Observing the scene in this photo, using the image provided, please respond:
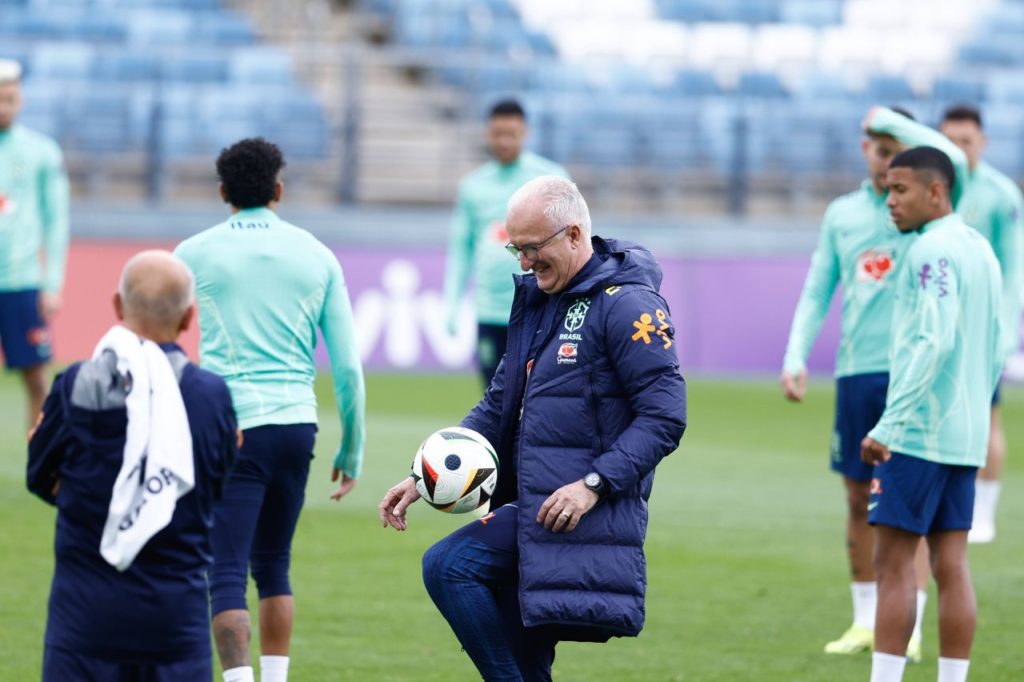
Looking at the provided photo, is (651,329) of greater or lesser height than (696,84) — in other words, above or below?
above

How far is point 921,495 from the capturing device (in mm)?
6266

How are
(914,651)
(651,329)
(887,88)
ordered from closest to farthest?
(651,329) → (914,651) → (887,88)

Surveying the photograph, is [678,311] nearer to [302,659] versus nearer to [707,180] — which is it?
[707,180]

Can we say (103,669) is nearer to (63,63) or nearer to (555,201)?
(555,201)

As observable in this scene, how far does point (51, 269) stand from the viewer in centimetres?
1134

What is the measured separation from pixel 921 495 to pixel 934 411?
317 millimetres

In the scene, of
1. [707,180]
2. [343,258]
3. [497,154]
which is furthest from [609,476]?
[707,180]

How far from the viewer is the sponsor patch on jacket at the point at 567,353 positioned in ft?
17.0

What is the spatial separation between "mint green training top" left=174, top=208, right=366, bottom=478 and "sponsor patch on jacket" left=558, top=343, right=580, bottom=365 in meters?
1.35

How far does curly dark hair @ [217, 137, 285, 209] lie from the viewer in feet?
20.2

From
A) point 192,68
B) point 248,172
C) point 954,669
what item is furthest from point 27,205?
point 192,68

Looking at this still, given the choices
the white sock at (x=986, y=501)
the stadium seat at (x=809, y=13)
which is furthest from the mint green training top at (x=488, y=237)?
the stadium seat at (x=809, y=13)

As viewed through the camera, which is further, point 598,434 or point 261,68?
point 261,68

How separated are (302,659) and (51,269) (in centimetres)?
496
